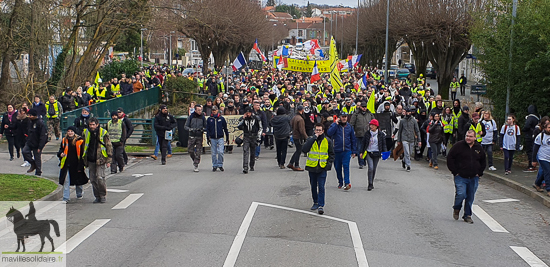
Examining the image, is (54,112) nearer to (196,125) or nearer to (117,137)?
(117,137)

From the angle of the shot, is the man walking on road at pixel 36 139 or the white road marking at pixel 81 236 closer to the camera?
the white road marking at pixel 81 236

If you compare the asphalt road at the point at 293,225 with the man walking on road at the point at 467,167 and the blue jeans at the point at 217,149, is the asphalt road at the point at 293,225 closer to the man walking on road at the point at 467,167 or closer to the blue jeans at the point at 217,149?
the man walking on road at the point at 467,167

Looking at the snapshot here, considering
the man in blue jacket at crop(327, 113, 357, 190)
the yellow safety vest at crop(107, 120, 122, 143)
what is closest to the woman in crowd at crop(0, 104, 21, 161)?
the yellow safety vest at crop(107, 120, 122, 143)

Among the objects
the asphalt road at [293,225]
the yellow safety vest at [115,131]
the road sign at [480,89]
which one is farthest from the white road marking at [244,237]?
the road sign at [480,89]

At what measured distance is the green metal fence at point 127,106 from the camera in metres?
22.0

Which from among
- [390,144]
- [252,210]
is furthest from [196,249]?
[390,144]

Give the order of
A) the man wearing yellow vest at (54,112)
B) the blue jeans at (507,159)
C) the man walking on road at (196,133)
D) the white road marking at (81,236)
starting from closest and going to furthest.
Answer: the white road marking at (81,236), the blue jeans at (507,159), the man walking on road at (196,133), the man wearing yellow vest at (54,112)

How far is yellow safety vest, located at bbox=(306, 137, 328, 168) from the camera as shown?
11.5 m

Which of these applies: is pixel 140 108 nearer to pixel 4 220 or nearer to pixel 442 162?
pixel 442 162

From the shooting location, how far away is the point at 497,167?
17766mm

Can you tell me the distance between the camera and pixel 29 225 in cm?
1050

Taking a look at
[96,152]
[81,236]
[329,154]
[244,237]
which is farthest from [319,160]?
[96,152]

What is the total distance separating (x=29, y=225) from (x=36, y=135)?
233 inches

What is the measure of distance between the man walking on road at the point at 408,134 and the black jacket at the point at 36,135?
9.05 meters
